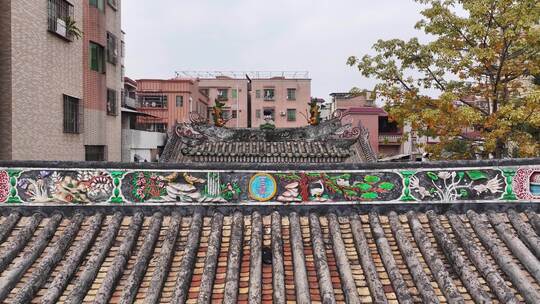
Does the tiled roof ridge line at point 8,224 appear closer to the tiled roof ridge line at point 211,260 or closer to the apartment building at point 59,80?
the tiled roof ridge line at point 211,260

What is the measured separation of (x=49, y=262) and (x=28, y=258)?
28 centimetres

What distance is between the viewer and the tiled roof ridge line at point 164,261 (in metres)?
4.13

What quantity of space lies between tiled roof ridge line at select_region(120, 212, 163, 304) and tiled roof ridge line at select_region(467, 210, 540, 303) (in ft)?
13.0

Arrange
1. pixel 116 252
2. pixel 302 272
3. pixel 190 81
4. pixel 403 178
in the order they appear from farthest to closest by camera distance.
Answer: pixel 190 81 < pixel 403 178 < pixel 116 252 < pixel 302 272

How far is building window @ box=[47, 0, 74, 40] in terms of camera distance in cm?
1595

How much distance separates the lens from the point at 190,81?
4156 cm

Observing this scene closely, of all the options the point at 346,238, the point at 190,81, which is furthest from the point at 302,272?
the point at 190,81

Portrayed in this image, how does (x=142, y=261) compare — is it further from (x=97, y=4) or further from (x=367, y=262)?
(x=97, y=4)

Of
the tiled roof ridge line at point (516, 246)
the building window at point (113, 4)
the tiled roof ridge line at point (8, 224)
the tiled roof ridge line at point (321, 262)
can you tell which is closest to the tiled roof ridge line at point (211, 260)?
the tiled roof ridge line at point (321, 262)

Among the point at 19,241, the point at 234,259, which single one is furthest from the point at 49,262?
the point at 234,259

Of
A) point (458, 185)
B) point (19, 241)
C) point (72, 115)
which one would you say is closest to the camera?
point (19, 241)

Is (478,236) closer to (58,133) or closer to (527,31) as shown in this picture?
(527,31)

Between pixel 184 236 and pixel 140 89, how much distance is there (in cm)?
3968

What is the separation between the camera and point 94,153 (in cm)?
2034
